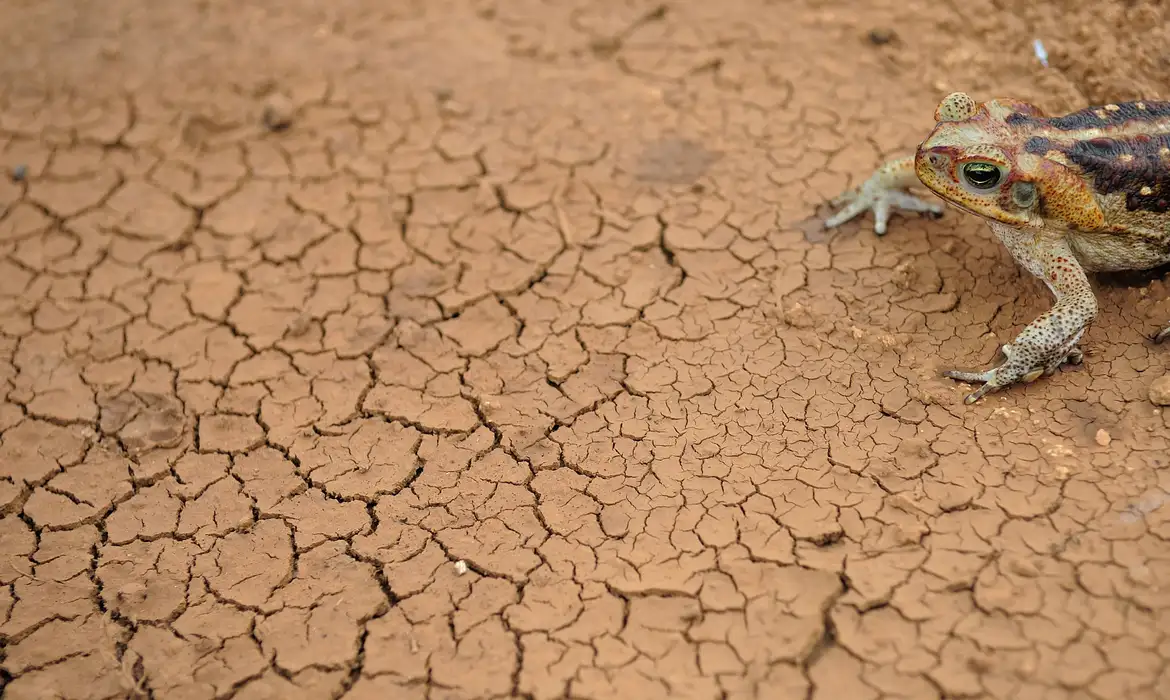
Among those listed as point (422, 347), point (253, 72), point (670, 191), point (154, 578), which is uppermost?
point (253, 72)

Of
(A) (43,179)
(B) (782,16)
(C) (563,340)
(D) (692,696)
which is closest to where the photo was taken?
(D) (692,696)

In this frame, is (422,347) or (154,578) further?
(422,347)

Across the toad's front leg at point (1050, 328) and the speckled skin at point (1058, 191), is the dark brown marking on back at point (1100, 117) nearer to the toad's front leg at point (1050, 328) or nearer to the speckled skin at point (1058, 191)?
the speckled skin at point (1058, 191)

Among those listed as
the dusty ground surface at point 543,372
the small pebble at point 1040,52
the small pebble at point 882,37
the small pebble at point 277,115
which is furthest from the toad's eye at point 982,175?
the small pebble at point 277,115

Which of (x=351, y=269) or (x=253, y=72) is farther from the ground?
(x=253, y=72)

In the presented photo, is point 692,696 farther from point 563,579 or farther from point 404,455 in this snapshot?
point 404,455

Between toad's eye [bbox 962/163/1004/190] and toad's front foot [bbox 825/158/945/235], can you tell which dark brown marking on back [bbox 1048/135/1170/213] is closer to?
toad's eye [bbox 962/163/1004/190]

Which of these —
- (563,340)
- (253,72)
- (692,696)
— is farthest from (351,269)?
(692,696)
